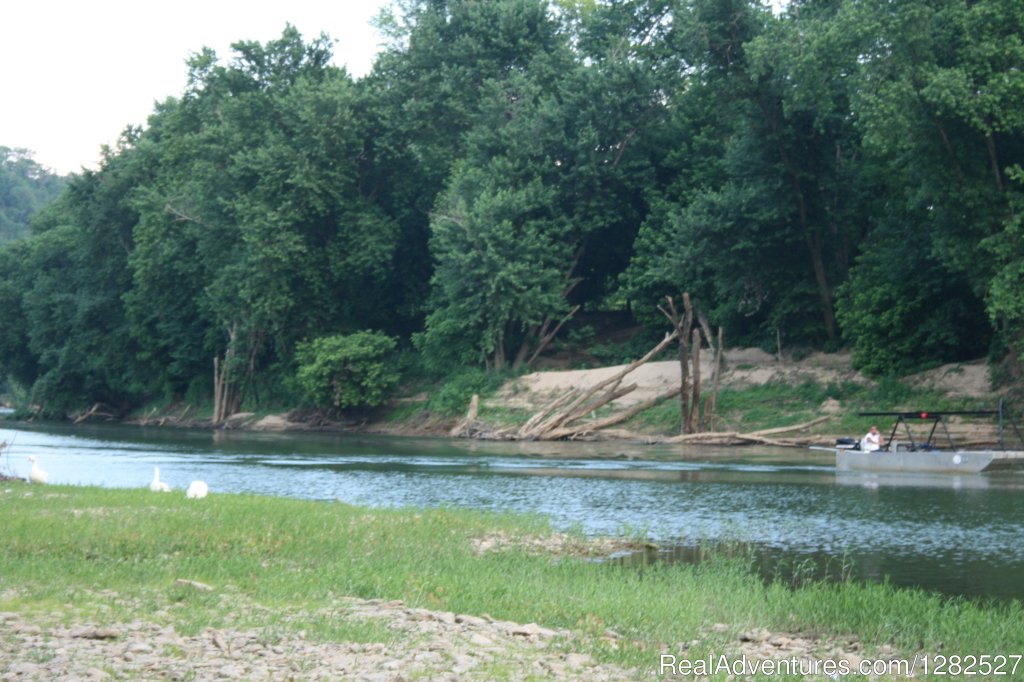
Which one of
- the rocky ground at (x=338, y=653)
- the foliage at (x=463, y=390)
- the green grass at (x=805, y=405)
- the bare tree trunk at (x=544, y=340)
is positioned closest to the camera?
the rocky ground at (x=338, y=653)

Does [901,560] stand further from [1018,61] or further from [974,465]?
[1018,61]

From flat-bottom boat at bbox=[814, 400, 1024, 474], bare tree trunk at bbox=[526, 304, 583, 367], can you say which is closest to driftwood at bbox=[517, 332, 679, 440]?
bare tree trunk at bbox=[526, 304, 583, 367]

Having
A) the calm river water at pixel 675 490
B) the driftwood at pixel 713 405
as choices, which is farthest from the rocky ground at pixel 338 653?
the driftwood at pixel 713 405

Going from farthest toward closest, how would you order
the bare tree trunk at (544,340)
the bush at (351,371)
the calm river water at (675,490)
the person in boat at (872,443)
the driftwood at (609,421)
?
the bush at (351,371) → the bare tree trunk at (544,340) → the driftwood at (609,421) → the person in boat at (872,443) → the calm river water at (675,490)

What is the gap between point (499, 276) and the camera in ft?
183

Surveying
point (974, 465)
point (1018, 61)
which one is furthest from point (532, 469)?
point (1018, 61)

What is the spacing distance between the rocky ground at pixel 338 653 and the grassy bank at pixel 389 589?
224 millimetres

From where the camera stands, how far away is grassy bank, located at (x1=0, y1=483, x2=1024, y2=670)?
1245 cm

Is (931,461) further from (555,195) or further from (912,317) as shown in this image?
(555,195)

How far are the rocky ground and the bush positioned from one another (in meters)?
48.7

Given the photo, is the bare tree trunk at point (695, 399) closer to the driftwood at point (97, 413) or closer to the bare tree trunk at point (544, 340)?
the bare tree trunk at point (544, 340)

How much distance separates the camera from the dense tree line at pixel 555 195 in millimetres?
39719

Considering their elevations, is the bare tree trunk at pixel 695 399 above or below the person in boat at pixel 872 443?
above

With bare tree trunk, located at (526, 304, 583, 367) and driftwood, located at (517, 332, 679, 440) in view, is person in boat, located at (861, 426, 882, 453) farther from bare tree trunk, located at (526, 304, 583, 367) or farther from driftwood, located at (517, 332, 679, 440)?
bare tree trunk, located at (526, 304, 583, 367)
